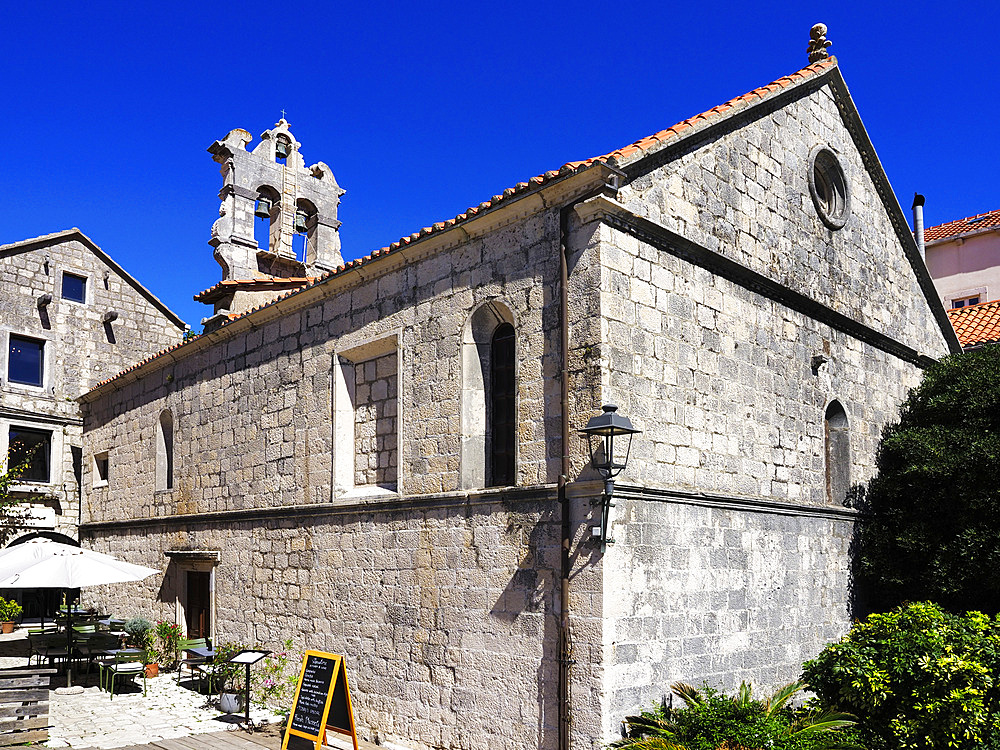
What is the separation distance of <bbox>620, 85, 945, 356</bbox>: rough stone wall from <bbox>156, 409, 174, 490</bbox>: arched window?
415 inches

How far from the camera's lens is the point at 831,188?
42.3 ft

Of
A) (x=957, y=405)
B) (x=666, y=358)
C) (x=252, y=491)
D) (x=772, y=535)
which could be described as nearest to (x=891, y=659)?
(x=772, y=535)

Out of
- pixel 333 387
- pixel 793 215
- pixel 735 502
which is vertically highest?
pixel 793 215

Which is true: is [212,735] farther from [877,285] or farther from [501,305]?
[877,285]

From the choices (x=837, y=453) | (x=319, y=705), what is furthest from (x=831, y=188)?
(x=319, y=705)

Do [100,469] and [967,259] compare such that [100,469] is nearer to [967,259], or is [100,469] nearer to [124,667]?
[124,667]

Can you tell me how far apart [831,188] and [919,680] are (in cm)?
707

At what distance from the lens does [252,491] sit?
527 inches

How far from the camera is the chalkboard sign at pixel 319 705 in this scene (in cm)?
928

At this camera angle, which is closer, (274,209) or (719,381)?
(719,381)

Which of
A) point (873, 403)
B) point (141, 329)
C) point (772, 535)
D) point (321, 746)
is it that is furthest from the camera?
point (141, 329)

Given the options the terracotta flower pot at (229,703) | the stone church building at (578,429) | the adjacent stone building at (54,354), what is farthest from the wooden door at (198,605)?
the adjacent stone building at (54,354)

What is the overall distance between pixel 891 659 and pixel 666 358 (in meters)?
3.57

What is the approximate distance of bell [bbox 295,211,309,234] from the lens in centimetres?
1939
